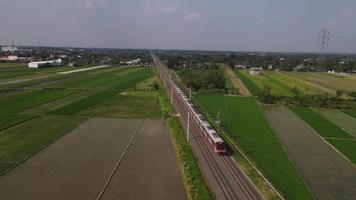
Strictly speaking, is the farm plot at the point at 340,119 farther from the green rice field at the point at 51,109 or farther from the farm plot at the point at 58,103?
the farm plot at the point at 58,103

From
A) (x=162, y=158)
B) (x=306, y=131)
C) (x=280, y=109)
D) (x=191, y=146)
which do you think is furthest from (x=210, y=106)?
(x=162, y=158)

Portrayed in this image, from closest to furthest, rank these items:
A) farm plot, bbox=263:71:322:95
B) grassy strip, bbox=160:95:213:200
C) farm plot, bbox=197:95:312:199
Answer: grassy strip, bbox=160:95:213:200 < farm plot, bbox=197:95:312:199 < farm plot, bbox=263:71:322:95

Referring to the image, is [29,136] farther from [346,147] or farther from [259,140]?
[346,147]

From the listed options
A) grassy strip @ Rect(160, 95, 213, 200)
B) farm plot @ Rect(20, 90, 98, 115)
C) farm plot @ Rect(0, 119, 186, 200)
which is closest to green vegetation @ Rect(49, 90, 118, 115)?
farm plot @ Rect(20, 90, 98, 115)

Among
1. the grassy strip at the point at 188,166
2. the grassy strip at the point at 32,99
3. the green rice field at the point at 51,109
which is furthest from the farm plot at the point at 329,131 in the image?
the grassy strip at the point at 32,99

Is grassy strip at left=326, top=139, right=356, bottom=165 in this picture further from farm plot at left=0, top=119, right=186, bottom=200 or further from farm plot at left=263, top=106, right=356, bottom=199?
farm plot at left=0, top=119, right=186, bottom=200

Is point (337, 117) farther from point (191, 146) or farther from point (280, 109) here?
point (191, 146)
